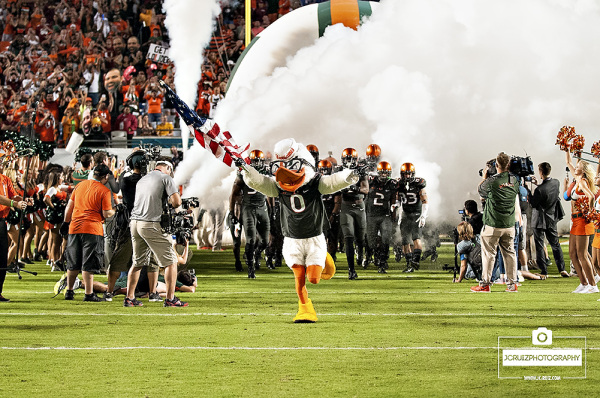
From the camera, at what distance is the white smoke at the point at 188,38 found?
2273 centimetres

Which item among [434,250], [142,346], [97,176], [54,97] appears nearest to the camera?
[142,346]

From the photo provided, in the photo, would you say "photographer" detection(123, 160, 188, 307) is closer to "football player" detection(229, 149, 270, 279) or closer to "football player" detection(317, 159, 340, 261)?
"football player" detection(229, 149, 270, 279)

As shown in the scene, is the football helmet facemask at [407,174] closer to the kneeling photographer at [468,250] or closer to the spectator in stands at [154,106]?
the kneeling photographer at [468,250]

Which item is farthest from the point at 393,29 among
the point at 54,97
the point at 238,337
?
the point at 238,337

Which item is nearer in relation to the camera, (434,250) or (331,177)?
(331,177)

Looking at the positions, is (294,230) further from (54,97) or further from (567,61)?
(54,97)

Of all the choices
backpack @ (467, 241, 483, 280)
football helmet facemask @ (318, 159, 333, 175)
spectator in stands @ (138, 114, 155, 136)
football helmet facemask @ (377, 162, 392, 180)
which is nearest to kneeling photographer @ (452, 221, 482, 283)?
backpack @ (467, 241, 483, 280)

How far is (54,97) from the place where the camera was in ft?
82.7

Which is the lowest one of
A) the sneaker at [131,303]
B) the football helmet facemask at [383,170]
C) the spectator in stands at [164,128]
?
the sneaker at [131,303]

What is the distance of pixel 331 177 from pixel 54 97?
1808 cm

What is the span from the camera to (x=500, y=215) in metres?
11.3

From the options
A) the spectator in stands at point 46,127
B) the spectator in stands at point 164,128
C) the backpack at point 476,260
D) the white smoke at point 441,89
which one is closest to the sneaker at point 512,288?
the backpack at point 476,260
